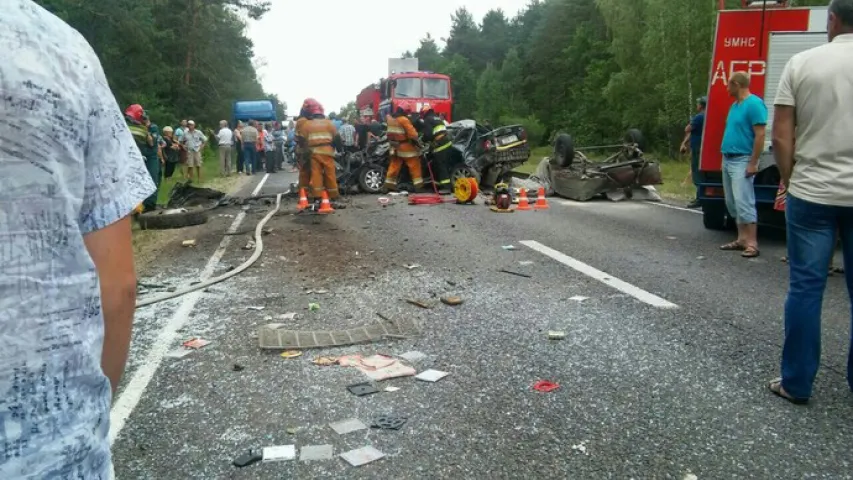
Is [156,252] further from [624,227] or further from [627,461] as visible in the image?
[627,461]

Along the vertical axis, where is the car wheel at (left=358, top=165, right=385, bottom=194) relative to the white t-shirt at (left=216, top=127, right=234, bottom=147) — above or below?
below

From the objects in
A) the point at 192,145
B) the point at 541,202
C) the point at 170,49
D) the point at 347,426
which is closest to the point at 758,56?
the point at 541,202

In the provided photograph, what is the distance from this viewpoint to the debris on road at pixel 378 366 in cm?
413

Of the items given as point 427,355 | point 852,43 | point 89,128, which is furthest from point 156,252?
point 89,128

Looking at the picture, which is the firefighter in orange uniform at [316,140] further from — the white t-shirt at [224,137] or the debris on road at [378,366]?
the white t-shirt at [224,137]

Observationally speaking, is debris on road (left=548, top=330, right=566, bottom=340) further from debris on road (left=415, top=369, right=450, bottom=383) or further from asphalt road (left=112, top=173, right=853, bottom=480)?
debris on road (left=415, top=369, right=450, bottom=383)

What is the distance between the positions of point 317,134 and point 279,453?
9.77m

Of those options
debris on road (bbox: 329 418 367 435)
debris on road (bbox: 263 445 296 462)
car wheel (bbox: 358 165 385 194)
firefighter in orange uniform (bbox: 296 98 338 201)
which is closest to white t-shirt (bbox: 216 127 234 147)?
A: car wheel (bbox: 358 165 385 194)

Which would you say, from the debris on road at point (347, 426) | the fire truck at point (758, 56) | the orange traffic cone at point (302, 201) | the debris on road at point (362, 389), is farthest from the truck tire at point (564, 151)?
the debris on road at point (347, 426)

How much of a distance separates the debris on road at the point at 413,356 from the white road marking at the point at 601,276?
210cm

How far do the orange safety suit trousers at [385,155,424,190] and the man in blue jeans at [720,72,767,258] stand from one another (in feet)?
24.6

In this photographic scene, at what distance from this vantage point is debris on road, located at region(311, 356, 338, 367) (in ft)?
14.2

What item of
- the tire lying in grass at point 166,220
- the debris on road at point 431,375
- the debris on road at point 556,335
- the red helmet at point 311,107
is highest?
the red helmet at point 311,107

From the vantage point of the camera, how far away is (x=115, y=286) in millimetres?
1205
